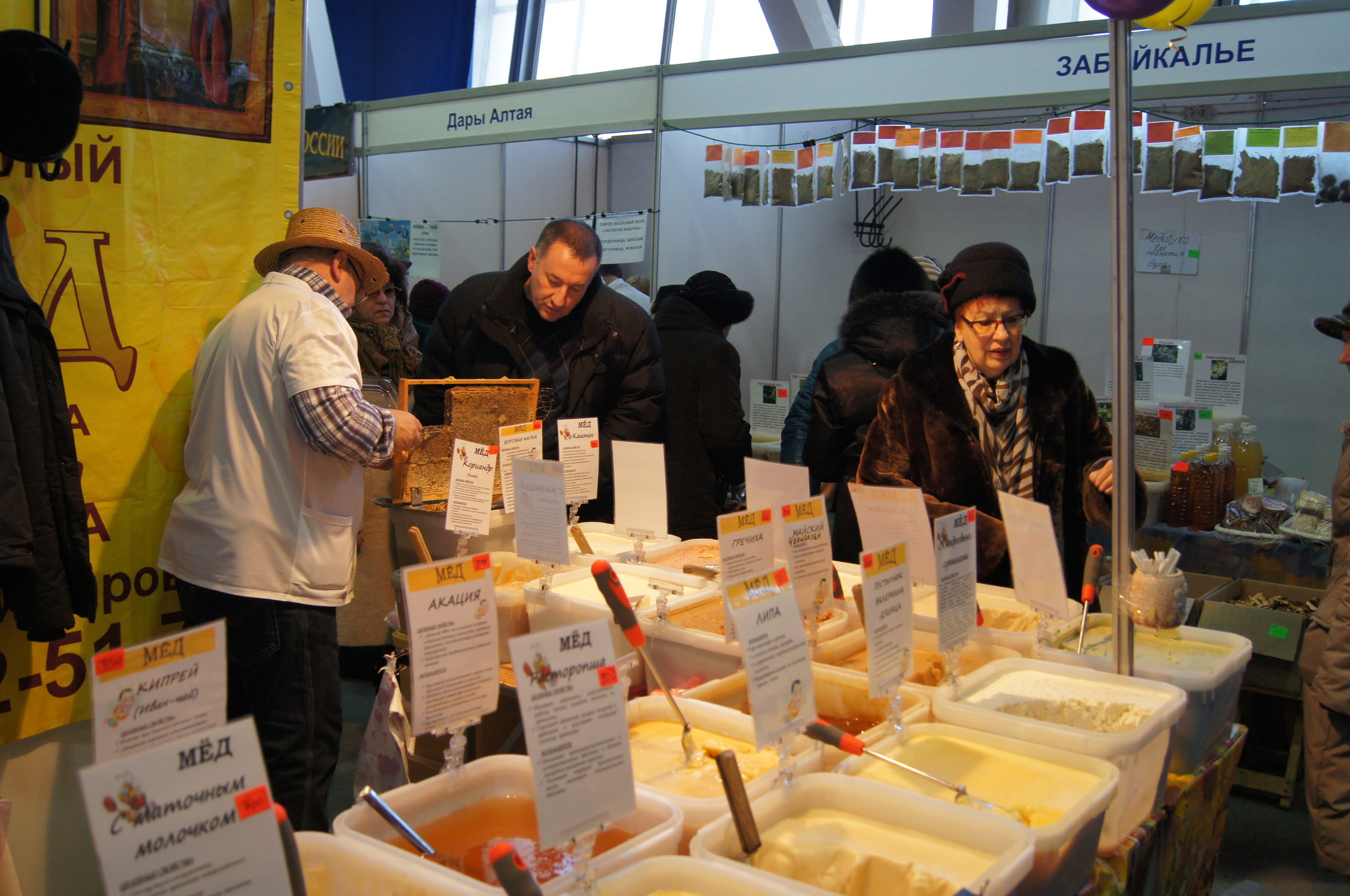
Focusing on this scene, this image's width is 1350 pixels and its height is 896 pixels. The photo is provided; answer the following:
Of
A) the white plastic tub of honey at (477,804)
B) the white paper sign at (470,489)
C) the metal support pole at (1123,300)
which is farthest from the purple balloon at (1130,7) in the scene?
the white paper sign at (470,489)

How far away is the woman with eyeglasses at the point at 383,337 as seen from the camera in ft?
13.4

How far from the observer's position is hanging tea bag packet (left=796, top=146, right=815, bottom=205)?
479cm

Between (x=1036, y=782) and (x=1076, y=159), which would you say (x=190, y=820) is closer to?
(x=1036, y=782)

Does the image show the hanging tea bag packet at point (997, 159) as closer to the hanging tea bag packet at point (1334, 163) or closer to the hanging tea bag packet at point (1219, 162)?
the hanging tea bag packet at point (1219, 162)

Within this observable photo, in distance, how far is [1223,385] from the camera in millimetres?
4375

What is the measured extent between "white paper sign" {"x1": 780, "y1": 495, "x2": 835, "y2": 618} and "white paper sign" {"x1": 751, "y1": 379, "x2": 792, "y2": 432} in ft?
13.8

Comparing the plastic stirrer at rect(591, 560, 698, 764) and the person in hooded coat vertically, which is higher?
the person in hooded coat

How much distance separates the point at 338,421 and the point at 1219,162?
3.55 metres

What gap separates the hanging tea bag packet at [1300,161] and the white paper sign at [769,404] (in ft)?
9.74

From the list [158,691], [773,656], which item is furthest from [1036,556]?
[158,691]

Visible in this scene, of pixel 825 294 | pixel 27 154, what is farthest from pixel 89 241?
pixel 825 294

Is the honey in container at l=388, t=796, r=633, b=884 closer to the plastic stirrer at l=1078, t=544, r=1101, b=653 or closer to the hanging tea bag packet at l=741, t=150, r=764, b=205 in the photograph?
the plastic stirrer at l=1078, t=544, r=1101, b=653

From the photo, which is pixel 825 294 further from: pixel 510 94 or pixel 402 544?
pixel 402 544

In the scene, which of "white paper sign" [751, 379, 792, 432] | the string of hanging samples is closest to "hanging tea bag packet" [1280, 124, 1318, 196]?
the string of hanging samples
